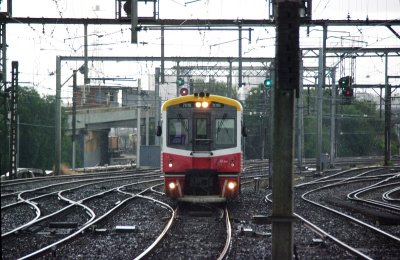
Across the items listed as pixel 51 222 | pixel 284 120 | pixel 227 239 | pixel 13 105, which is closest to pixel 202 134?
pixel 51 222

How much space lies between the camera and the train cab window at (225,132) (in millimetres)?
15047

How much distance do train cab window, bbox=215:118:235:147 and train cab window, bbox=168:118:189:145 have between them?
74 cm

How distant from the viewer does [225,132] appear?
1513 centimetres

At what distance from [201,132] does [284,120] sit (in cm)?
787

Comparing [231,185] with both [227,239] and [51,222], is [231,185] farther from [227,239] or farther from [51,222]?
[227,239]

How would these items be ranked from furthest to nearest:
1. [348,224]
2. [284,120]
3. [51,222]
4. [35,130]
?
[35,130], [348,224], [51,222], [284,120]

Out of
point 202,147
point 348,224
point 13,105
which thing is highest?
point 13,105

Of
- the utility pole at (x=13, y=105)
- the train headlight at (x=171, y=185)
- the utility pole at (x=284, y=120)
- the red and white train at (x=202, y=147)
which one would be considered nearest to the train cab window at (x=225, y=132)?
the red and white train at (x=202, y=147)

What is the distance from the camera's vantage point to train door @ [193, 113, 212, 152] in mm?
14984

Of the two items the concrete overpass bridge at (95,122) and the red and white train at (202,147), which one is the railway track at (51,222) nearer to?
the red and white train at (202,147)

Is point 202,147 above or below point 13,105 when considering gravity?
below

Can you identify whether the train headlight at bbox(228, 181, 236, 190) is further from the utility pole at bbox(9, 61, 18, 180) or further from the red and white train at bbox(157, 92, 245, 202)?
the utility pole at bbox(9, 61, 18, 180)

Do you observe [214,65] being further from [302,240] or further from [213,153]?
[302,240]

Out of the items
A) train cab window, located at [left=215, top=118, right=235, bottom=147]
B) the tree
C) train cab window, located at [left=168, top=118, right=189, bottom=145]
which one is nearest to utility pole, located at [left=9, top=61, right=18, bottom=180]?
train cab window, located at [left=168, top=118, right=189, bottom=145]
